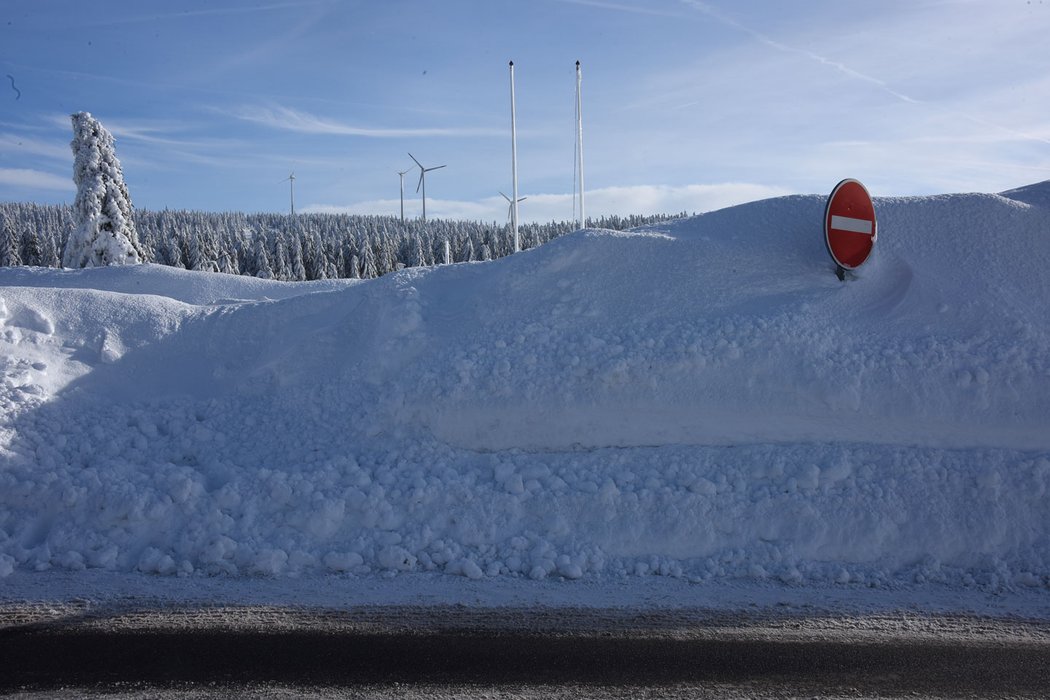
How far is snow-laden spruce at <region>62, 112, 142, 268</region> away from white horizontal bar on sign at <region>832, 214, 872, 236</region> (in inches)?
1218

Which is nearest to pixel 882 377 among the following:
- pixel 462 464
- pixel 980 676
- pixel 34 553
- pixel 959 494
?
pixel 959 494

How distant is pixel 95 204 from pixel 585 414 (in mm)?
30602

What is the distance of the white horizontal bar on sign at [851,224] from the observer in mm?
10538

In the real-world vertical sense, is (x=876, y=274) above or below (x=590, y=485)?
above

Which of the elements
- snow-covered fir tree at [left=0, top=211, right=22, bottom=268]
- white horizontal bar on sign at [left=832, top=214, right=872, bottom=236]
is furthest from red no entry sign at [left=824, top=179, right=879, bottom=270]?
snow-covered fir tree at [left=0, top=211, right=22, bottom=268]

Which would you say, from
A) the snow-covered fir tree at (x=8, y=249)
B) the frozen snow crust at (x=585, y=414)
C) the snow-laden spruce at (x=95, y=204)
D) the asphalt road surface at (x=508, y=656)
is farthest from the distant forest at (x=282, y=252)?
the asphalt road surface at (x=508, y=656)

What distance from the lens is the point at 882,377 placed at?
365 inches

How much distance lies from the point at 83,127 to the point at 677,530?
1332 inches

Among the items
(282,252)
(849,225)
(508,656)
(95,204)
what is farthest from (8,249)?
(508,656)

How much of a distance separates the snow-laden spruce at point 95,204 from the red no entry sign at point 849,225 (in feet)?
101

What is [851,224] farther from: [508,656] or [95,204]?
[95,204]

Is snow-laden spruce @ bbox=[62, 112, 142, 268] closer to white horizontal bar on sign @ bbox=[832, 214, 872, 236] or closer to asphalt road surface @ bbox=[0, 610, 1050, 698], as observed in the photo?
asphalt road surface @ bbox=[0, 610, 1050, 698]

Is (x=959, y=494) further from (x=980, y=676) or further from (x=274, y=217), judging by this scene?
(x=274, y=217)

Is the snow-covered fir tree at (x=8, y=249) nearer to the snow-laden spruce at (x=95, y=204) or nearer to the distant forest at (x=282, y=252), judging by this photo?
the distant forest at (x=282, y=252)
